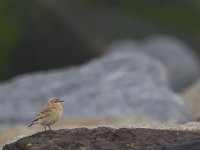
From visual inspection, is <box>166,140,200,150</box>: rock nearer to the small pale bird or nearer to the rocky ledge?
the rocky ledge

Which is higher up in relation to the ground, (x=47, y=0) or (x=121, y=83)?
(x=47, y=0)

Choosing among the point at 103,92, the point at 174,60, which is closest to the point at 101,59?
the point at 103,92

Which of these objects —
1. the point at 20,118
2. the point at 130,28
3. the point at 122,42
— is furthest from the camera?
the point at 130,28

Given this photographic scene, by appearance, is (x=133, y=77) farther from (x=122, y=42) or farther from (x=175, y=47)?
(x=122, y=42)

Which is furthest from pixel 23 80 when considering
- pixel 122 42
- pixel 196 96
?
pixel 122 42

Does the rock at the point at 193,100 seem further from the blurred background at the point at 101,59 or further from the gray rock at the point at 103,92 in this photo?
the gray rock at the point at 103,92

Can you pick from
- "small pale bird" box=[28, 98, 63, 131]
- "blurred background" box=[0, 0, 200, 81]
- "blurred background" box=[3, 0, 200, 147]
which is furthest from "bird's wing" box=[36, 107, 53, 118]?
"blurred background" box=[0, 0, 200, 81]
